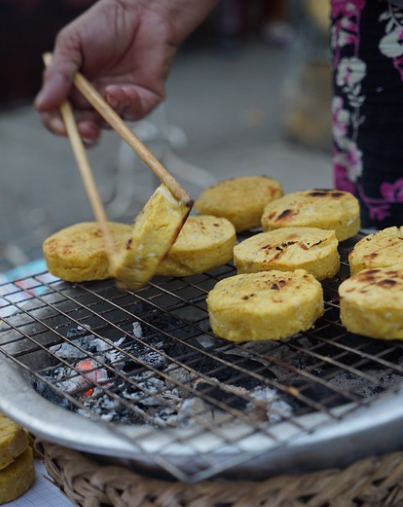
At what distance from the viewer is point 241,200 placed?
9.29 ft

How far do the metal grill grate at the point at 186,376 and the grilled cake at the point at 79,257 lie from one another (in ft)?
0.18

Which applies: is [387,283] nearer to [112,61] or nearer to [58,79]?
[58,79]

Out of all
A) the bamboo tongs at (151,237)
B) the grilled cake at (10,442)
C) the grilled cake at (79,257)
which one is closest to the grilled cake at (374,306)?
the bamboo tongs at (151,237)

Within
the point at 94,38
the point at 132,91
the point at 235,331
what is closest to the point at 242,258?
the point at 235,331

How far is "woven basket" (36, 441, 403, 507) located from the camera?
1568mm

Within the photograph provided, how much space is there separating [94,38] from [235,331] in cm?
172

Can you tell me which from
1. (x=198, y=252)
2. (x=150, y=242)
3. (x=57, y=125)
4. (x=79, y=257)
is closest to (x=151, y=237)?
(x=150, y=242)

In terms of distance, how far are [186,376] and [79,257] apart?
63cm

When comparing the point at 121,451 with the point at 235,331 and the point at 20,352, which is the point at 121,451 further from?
the point at 20,352

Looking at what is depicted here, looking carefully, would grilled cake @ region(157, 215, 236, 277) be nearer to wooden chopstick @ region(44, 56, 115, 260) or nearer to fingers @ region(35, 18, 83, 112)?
wooden chopstick @ region(44, 56, 115, 260)

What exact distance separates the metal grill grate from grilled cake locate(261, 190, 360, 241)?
0.11 meters

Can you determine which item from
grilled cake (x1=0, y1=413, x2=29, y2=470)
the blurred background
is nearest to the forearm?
grilled cake (x1=0, y1=413, x2=29, y2=470)

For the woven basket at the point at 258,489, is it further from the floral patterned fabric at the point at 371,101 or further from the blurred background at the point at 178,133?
the blurred background at the point at 178,133

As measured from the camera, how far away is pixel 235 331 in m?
1.92
